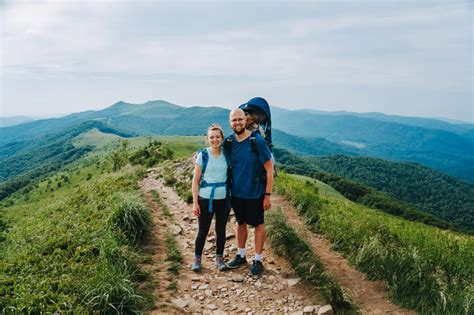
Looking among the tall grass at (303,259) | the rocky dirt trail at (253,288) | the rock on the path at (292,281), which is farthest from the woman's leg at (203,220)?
the rock on the path at (292,281)

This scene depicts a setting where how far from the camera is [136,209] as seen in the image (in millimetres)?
8570

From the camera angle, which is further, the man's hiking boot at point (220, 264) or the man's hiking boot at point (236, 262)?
the man's hiking boot at point (236, 262)

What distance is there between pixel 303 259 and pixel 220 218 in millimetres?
1874

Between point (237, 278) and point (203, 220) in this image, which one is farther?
point (203, 220)

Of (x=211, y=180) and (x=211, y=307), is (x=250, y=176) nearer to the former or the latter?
(x=211, y=180)

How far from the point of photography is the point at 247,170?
673cm

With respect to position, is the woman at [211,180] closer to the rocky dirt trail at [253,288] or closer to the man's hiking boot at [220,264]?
the man's hiking boot at [220,264]

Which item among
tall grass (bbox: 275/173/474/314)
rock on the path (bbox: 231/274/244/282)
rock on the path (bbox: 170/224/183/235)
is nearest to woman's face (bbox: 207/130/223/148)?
rock on the path (bbox: 231/274/244/282)

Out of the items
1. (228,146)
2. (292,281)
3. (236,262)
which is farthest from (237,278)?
(228,146)

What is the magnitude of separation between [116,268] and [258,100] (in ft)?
13.6

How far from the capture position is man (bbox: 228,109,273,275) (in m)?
6.60

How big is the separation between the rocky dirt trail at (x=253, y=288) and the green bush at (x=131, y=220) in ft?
1.39

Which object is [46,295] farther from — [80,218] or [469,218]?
[469,218]

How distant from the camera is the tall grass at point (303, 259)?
5773 mm
